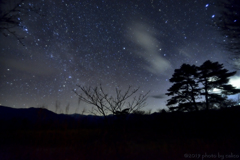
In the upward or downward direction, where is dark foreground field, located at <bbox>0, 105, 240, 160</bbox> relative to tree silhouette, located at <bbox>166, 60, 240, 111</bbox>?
downward

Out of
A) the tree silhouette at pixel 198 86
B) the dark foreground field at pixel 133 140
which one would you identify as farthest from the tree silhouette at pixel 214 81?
the dark foreground field at pixel 133 140

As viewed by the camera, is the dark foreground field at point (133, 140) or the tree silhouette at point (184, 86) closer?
the dark foreground field at point (133, 140)

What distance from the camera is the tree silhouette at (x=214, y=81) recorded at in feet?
50.7

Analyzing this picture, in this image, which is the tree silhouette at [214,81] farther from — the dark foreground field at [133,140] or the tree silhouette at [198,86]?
the dark foreground field at [133,140]

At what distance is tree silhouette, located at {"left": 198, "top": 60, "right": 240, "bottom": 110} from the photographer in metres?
15.5

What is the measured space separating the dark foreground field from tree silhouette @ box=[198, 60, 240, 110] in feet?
24.3

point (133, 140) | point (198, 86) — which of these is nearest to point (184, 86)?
point (198, 86)

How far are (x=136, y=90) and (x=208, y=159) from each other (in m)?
3.14

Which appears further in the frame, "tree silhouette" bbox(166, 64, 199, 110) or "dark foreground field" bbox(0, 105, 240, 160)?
"tree silhouette" bbox(166, 64, 199, 110)

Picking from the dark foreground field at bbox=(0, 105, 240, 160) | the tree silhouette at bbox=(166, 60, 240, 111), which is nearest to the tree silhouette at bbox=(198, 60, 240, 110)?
the tree silhouette at bbox=(166, 60, 240, 111)

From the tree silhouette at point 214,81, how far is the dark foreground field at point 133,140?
24.3 ft

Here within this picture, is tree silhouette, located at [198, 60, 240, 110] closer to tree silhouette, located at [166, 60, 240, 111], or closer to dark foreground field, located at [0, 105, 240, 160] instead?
tree silhouette, located at [166, 60, 240, 111]

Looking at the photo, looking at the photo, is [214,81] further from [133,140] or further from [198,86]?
[133,140]

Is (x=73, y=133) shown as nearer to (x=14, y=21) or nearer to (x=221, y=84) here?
(x=14, y=21)
